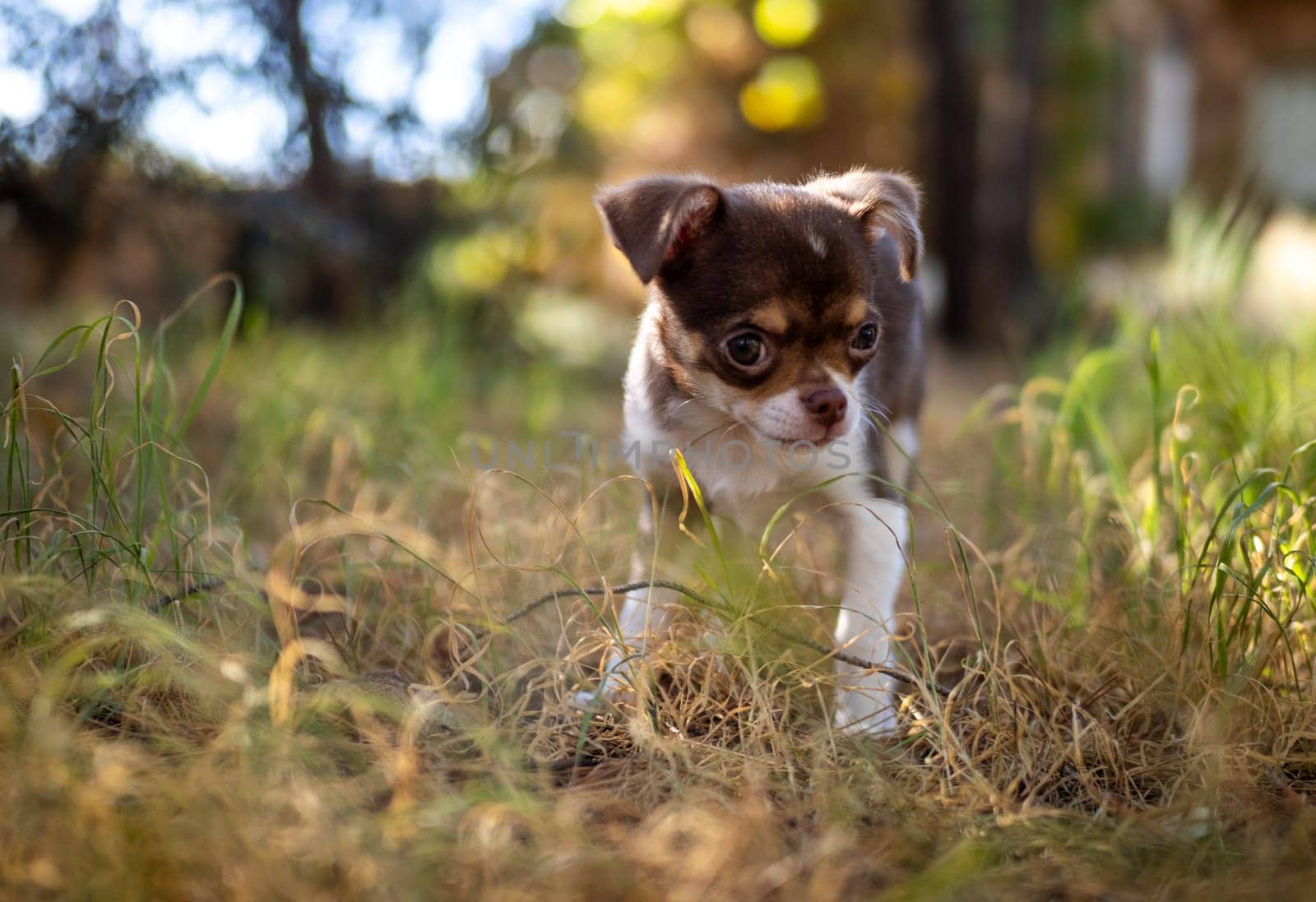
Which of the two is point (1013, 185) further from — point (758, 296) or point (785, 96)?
point (758, 296)

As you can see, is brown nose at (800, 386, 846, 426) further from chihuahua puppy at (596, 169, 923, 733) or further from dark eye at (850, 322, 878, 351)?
dark eye at (850, 322, 878, 351)

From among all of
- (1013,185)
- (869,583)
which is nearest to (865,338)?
(869,583)

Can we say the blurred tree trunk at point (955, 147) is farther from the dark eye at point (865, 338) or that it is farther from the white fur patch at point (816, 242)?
the white fur patch at point (816, 242)

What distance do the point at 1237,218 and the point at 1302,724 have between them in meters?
2.42

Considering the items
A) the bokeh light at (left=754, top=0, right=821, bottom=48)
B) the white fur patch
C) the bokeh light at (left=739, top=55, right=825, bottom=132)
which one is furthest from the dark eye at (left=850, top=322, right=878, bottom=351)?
the bokeh light at (left=754, top=0, right=821, bottom=48)

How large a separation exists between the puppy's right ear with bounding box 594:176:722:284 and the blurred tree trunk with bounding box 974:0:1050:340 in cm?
596

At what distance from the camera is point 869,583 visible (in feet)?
8.55

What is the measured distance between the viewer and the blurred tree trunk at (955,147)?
27.3ft

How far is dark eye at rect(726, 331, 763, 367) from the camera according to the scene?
8.26ft

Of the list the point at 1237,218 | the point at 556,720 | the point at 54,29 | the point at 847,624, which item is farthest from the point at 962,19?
the point at 556,720

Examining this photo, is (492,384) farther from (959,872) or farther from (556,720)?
(959,872)

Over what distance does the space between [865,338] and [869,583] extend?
2.15ft

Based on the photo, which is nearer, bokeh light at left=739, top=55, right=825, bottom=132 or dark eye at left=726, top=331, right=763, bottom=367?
dark eye at left=726, top=331, right=763, bottom=367

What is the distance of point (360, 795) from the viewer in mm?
1748
